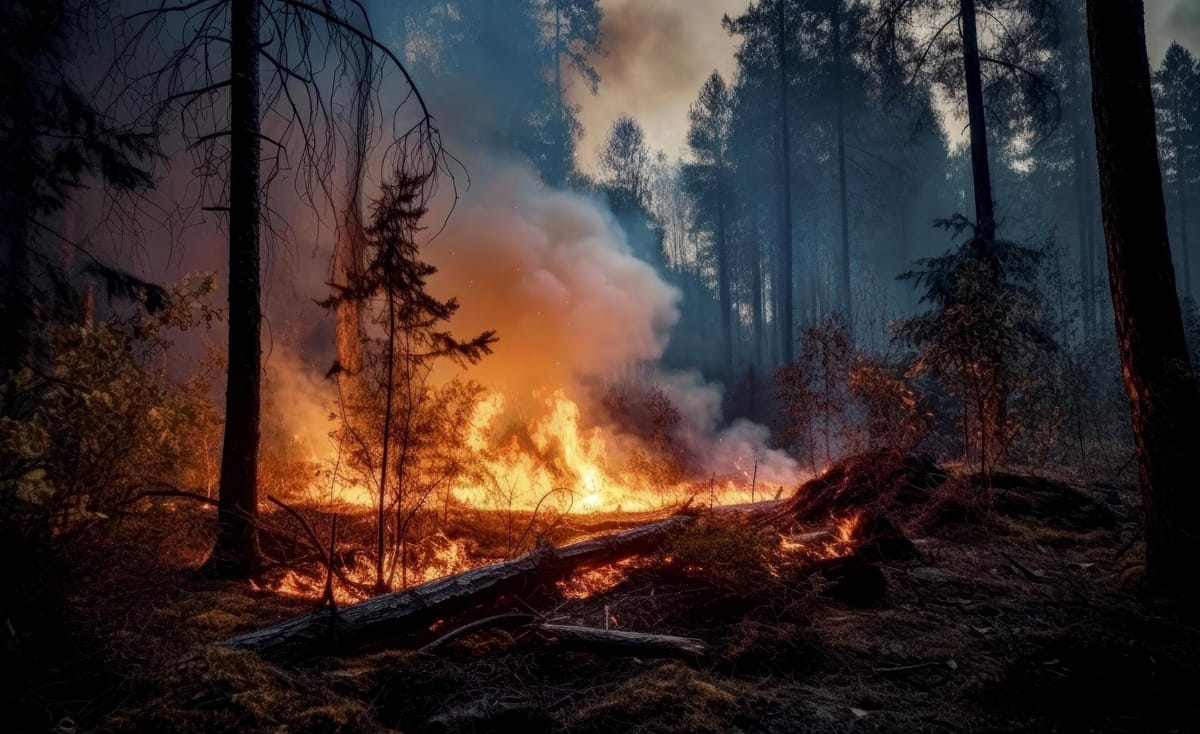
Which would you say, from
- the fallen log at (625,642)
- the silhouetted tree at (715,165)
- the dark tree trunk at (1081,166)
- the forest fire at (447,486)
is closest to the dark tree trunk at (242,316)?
the forest fire at (447,486)

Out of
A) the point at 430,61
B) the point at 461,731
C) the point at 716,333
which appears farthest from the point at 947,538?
the point at 716,333

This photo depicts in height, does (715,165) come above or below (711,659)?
above

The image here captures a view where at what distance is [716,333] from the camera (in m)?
45.1

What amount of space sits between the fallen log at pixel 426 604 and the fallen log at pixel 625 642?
2.47 feet

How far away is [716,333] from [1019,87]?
31835 millimetres

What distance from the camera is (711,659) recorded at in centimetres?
386

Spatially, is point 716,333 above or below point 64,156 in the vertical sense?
above

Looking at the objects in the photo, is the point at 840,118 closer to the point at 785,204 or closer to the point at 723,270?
the point at 785,204

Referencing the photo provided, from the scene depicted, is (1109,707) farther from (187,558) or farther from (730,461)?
(730,461)

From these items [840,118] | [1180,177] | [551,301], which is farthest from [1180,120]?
[551,301]

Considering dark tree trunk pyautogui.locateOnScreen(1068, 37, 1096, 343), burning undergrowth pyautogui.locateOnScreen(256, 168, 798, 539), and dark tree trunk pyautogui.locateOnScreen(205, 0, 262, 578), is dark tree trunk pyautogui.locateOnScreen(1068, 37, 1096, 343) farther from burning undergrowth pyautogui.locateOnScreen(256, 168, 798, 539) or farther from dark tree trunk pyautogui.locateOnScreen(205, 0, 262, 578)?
dark tree trunk pyautogui.locateOnScreen(205, 0, 262, 578)

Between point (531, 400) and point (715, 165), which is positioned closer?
point (531, 400)

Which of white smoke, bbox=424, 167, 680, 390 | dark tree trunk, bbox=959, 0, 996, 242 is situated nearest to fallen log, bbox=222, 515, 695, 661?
dark tree trunk, bbox=959, 0, 996, 242

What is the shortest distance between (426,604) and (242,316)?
3.90 metres
